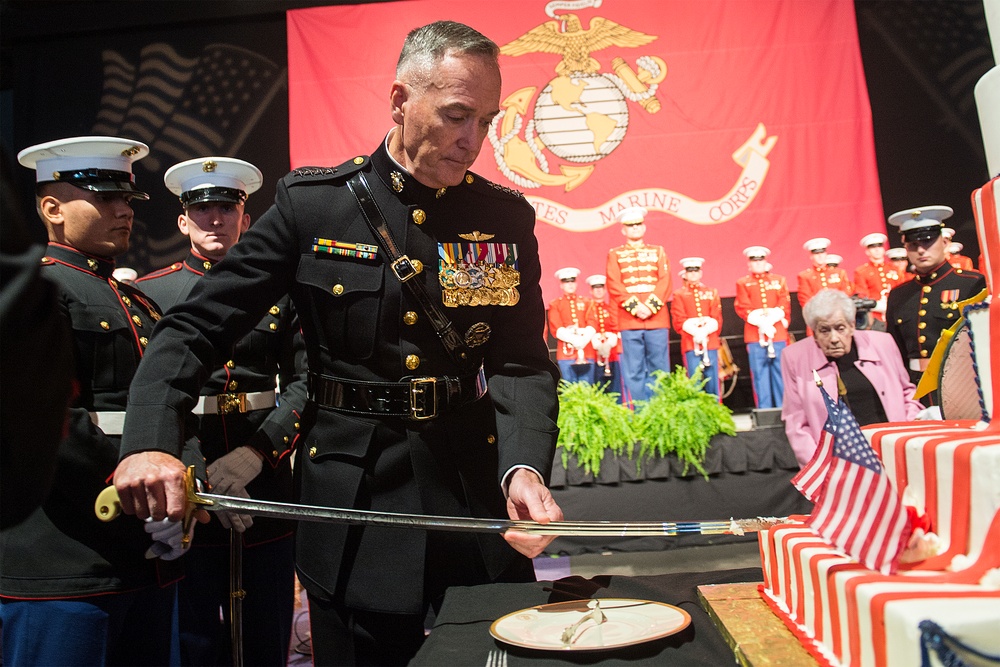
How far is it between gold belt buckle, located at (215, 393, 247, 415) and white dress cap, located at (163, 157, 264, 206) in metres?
0.77

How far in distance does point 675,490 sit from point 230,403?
3.11 metres

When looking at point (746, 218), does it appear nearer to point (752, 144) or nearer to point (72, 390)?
point (752, 144)

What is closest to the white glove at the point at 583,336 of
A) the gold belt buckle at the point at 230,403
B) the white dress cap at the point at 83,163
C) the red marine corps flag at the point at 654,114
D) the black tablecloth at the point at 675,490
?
the red marine corps flag at the point at 654,114

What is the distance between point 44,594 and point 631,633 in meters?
1.43

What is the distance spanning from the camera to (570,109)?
859 cm

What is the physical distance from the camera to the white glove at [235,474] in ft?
7.00

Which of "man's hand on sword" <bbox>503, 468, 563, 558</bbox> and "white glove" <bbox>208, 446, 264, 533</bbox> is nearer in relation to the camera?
"man's hand on sword" <bbox>503, 468, 563, 558</bbox>

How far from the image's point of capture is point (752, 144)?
8430mm

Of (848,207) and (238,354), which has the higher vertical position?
(848,207)

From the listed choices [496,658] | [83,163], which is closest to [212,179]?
[83,163]

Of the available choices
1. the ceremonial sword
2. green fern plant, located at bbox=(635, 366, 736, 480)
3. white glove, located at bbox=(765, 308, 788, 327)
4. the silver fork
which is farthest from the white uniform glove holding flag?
the silver fork

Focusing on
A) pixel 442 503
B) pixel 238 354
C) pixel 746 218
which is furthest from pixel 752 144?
pixel 442 503

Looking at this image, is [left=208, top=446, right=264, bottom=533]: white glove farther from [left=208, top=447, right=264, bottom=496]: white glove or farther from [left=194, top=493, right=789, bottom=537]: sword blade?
[left=194, top=493, right=789, bottom=537]: sword blade

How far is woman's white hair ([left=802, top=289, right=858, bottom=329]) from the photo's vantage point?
13.8ft
